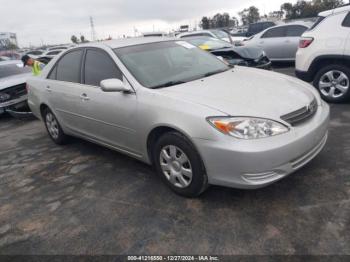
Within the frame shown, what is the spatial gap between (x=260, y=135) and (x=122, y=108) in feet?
5.17

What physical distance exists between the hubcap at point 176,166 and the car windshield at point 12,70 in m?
7.22

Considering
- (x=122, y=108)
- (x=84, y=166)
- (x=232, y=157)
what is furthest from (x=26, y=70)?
(x=232, y=157)

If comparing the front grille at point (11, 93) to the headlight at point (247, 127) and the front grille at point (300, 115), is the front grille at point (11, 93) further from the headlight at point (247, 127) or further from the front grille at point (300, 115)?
the front grille at point (300, 115)

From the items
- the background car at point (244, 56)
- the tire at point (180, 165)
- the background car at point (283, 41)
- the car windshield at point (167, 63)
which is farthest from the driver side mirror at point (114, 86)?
the background car at point (283, 41)

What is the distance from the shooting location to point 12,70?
29.3 feet

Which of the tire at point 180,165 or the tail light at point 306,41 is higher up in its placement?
the tail light at point 306,41

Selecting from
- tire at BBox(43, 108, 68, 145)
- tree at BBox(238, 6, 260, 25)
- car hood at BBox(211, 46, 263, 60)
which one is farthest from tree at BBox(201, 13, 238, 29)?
tire at BBox(43, 108, 68, 145)

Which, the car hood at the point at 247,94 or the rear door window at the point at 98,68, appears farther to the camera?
the rear door window at the point at 98,68

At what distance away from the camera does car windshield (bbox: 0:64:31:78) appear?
877 cm

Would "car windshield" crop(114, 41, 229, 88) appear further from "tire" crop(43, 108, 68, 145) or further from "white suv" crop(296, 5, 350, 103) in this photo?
"white suv" crop(296, 5, 350, 103)

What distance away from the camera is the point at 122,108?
11.7ft

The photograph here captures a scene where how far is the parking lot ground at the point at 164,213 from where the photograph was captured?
102 inches

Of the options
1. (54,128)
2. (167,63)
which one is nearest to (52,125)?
(54,128)

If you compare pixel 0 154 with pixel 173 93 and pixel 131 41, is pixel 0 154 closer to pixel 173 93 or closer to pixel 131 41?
pixel 131 41
